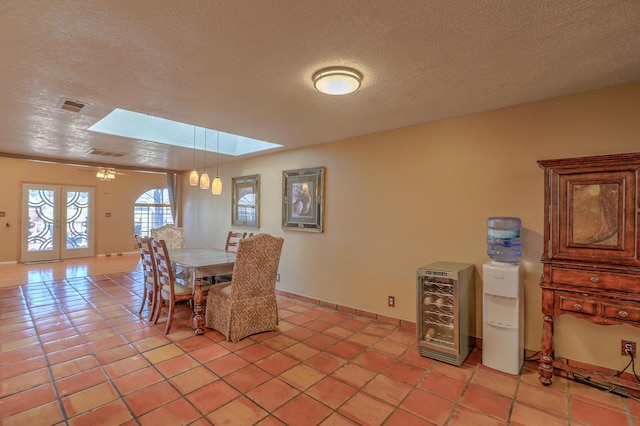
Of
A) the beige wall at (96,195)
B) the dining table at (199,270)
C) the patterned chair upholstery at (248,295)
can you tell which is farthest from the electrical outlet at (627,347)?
the beige wall at (96,195)

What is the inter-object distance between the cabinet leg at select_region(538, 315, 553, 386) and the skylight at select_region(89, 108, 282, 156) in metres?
3.73

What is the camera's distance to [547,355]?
2334mm

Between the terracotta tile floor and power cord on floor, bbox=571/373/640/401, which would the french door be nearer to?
the terracotta tile floor

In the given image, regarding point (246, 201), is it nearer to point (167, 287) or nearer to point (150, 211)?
point (167, 287)

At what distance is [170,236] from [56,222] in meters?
4.85

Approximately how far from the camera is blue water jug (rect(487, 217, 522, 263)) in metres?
2.62

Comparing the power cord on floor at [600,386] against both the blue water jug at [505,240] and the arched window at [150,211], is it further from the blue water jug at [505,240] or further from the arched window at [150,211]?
the arched window at [150,211]

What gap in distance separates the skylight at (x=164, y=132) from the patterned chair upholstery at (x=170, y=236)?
55.9 inches

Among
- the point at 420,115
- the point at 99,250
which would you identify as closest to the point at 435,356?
the point at 420,115

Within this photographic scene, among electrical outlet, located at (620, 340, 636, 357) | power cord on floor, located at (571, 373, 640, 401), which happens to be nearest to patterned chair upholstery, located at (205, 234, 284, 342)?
power cord on floor, located at (571, 373, 640, 401)

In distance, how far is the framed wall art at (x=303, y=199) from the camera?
427 cm

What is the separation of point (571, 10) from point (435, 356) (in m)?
2.59

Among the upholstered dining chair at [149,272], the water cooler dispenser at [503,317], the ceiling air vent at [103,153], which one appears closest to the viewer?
the water cooler dispenser at [503,317]

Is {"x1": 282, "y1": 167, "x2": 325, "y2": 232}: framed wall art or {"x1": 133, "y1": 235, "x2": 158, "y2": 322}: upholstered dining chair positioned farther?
{"x1": 282, "y1": 167, "x2": 325, "y2": 232}: framed wall art
